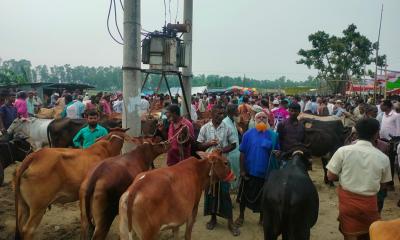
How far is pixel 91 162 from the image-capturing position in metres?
5.20

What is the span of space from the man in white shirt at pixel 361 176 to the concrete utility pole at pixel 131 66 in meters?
3.48

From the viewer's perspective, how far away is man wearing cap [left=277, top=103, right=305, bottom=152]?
610 cm

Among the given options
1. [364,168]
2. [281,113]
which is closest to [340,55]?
[281,113]

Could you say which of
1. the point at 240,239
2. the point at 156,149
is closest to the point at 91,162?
the point at 156,149

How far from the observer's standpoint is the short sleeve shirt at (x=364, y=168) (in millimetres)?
3795

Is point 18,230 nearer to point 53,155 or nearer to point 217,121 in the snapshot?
point 53,155

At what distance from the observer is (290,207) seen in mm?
4012

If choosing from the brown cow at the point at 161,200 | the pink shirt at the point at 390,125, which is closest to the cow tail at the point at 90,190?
the brown cow at the point at 161,200

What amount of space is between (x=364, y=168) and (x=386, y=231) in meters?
1.47

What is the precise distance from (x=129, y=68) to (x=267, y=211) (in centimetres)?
325

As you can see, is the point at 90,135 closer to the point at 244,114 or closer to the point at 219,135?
the point at 219,135

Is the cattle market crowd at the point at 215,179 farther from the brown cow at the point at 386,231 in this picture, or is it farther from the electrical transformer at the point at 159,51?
the electrical transformer at the point at 159,51

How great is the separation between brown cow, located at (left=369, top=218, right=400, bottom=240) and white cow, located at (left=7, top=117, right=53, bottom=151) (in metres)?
9.36

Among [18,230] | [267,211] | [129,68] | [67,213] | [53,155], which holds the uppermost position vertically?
[129,68]
